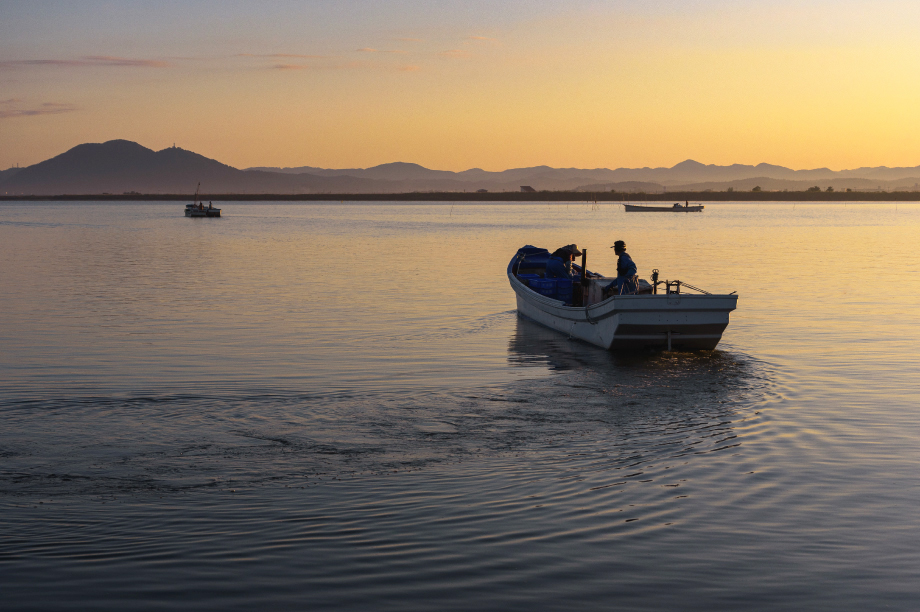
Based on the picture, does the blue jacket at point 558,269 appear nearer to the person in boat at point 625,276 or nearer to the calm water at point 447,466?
the calm water at point 447,466

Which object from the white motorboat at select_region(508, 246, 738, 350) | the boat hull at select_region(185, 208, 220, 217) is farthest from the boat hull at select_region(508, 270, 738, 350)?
the boat hull at select_region(185, 208, 220, 217)

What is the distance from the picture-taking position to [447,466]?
11.4 metres

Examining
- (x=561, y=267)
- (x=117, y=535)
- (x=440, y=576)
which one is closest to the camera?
(x=440, y=576)

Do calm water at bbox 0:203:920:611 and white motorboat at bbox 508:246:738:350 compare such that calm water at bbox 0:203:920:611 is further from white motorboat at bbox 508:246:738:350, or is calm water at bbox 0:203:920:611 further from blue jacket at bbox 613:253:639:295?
blue jacket at bbox 613:253:639:295

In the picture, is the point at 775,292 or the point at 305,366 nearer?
the point at 305,366

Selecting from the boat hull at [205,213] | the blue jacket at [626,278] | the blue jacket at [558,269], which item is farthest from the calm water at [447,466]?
the boat hull at [205,213]

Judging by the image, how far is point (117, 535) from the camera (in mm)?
8789

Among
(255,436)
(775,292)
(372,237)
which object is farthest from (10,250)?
(255,436)

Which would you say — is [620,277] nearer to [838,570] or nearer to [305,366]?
[305,366]

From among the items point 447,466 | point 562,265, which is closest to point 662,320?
point 562,265

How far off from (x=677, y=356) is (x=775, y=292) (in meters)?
17.1

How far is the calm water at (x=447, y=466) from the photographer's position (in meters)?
7.82

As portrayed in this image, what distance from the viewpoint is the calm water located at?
782 cm

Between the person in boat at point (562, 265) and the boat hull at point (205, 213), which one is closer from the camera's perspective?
the person in boat at point (562, 265)
